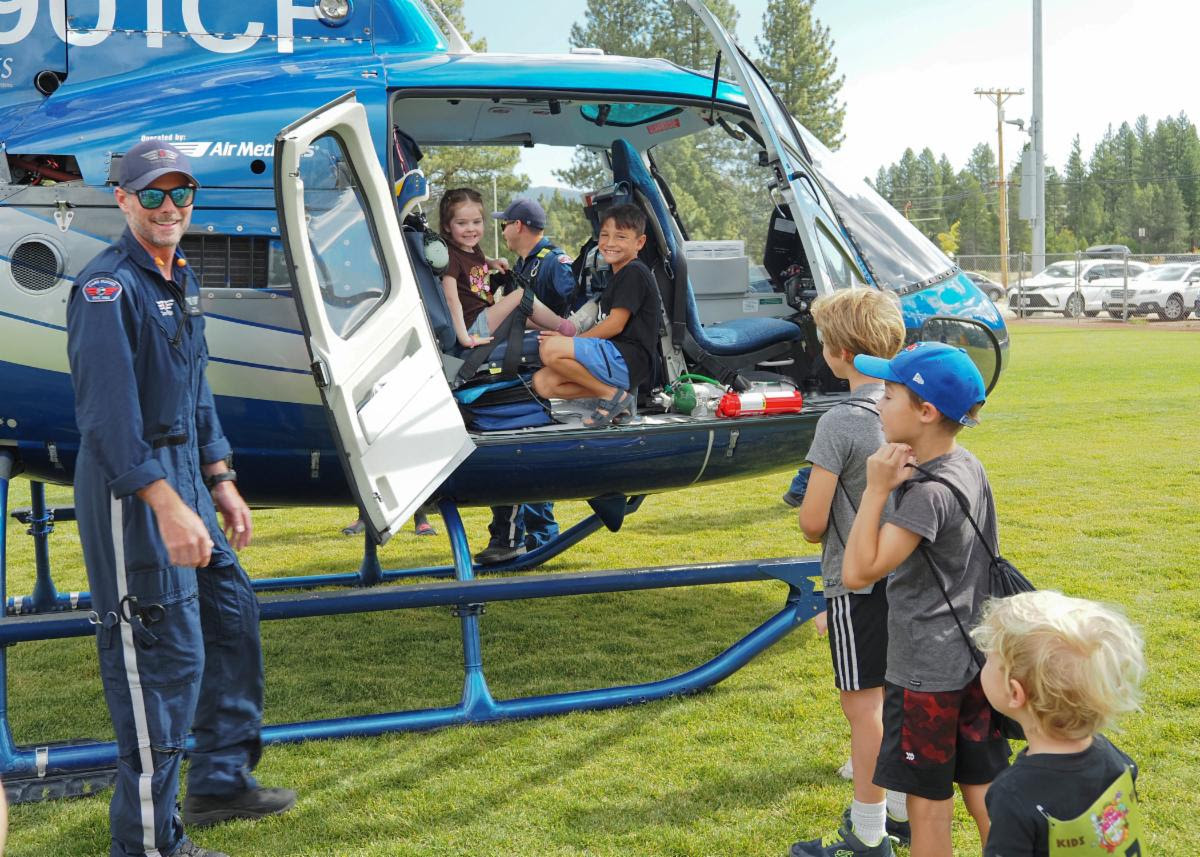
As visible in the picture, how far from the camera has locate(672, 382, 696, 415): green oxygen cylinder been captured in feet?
15.3

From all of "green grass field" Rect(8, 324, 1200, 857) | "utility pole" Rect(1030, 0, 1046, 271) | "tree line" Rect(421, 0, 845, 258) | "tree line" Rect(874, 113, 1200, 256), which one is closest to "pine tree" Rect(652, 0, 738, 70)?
"tree line" Rect(421, 0, 845, 258)

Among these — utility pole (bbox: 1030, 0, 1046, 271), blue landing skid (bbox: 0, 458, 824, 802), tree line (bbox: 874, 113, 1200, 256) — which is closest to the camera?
blue landing skid (bbox: 0, 458, 824, 802)

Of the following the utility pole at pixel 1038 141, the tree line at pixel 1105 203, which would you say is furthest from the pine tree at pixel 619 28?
the tree line at pixel 1105 203

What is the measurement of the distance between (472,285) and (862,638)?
8.27 ft

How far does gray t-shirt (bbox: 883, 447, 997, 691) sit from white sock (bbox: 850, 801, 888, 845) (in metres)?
0.52

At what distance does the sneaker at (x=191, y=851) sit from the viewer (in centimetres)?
300

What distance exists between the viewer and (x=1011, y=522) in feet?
23.0

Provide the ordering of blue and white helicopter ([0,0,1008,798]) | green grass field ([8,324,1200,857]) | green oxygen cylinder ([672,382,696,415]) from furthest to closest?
green oxygen cylinder ([672,382,696,415]) → blue and white helicopter ([0,0,1008,798]) → green grass field ([8,324,1200,857])

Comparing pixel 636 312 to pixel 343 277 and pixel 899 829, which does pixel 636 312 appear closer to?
pixel 343 277

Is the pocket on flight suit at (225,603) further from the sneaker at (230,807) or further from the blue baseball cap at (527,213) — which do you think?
the blue baseball cap at (527,213)

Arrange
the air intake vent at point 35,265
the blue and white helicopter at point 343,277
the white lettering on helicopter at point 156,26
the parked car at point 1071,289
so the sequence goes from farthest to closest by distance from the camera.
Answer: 1. the parked car at point 1071,289
2. the white lettering on helicopter at point 156,26
3. the air intake vent at point 35,265
4. the blue and white helicopter at point 343,277

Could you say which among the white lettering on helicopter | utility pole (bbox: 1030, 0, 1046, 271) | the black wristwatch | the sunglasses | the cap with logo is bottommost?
the black wristwatch

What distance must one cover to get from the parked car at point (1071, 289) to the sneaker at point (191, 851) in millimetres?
27943

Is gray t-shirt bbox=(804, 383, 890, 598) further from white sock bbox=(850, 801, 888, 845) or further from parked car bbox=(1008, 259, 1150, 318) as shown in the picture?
parked car bbox=(1008, 259, 1150, 318)
